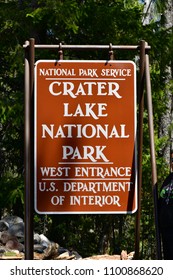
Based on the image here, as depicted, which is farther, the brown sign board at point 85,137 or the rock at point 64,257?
the rock at point 64,257

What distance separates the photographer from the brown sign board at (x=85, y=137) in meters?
5.81

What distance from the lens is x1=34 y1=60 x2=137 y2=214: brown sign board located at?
581 centimetres

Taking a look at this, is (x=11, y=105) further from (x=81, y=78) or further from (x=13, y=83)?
(x=81, y=78)

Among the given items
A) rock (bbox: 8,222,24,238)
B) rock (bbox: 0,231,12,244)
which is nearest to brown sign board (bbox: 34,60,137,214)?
rock (bbox: 0,231,12,244)

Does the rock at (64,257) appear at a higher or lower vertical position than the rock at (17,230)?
lower

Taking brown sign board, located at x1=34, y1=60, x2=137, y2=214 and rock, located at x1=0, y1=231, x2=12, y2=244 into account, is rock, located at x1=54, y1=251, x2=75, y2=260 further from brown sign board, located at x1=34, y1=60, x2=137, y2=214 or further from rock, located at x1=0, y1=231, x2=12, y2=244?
brown sign board, located at x1=34, y1=60, x2=137, y2=214

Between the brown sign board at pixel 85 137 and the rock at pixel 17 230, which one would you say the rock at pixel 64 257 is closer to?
the rock at pixel 17 230

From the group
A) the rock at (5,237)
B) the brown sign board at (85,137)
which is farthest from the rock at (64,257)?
the brown sign board at (85,137)

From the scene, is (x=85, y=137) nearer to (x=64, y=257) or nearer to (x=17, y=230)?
(x=64, y=257)

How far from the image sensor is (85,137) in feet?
19.1

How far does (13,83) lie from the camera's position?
541 inches

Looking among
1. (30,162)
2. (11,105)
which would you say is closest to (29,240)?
(30,162)

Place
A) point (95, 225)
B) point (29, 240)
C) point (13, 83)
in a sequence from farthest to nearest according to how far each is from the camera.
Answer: point (95, 225), point (13, 83), point (29, 240)
